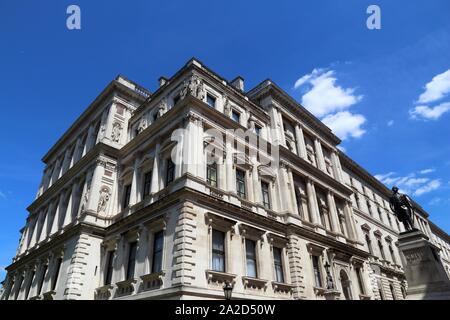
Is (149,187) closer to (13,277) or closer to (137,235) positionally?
(137,235)

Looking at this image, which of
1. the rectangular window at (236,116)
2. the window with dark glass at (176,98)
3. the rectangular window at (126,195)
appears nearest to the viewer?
the window with dark glass at (176,98)

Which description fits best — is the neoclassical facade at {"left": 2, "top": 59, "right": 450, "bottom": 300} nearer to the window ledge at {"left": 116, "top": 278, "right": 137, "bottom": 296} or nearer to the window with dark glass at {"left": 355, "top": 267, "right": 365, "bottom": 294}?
the window ledge at {"left": 116, "top": 278, "right": 137, "bottom": 296}

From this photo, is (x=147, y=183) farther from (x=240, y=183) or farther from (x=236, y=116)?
(x=236, y=116)

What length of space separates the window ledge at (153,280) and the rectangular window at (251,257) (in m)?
5.32

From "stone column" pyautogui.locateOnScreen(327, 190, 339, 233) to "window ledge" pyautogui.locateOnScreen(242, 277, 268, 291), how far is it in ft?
39.0

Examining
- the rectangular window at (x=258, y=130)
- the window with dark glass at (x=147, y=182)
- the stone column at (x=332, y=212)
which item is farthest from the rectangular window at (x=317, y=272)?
the window with dark glass at (x=147, y=182)

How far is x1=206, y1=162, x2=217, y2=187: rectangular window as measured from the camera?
19.3 m

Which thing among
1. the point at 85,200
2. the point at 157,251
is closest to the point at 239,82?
the point at 85,200

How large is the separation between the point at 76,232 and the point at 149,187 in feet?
20.1

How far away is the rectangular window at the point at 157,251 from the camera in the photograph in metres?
16.6

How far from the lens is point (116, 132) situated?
26891 mm

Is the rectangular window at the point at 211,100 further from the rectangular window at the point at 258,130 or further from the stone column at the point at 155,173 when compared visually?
the stone column at the point at 155,173
